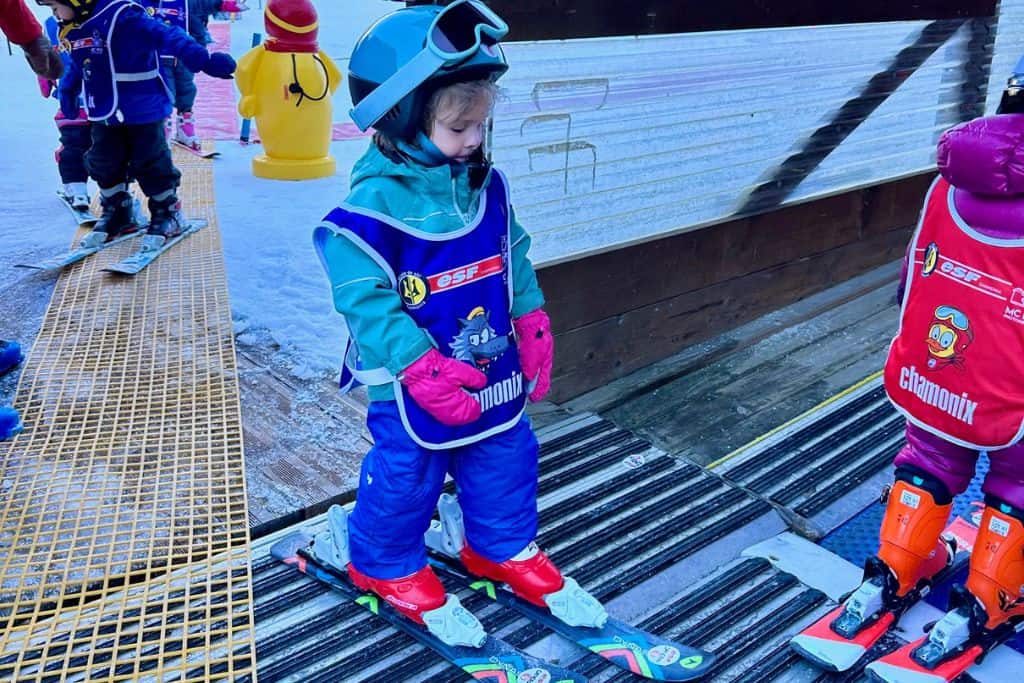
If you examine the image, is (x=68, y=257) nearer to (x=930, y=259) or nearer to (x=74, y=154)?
(x=74, y=154)

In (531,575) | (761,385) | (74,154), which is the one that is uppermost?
(74,154)

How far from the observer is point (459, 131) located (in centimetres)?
210

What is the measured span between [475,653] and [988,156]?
180cm

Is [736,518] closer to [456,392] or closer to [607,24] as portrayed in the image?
[456,392]

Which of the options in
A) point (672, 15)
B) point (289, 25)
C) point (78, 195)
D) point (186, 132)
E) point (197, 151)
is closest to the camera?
point (672, 15)

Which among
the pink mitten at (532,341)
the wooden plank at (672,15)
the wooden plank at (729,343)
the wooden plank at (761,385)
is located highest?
the wooden plank at (672,15)

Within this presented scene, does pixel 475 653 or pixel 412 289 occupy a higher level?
pixel 412 289

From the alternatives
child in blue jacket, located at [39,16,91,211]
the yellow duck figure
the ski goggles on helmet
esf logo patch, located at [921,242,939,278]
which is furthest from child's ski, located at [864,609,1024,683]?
the yellow duck figure

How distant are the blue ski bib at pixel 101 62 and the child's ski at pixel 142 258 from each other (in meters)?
0.78

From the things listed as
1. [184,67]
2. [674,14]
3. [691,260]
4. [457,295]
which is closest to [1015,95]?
Result: [457,295]

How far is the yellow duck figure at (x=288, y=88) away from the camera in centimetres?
683

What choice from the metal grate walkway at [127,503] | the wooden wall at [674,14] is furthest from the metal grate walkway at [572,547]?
the wooden wall at [674,14]

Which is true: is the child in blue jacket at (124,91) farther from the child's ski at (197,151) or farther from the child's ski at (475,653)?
the child's ski at (475,653)

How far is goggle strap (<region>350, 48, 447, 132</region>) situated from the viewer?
198cm
